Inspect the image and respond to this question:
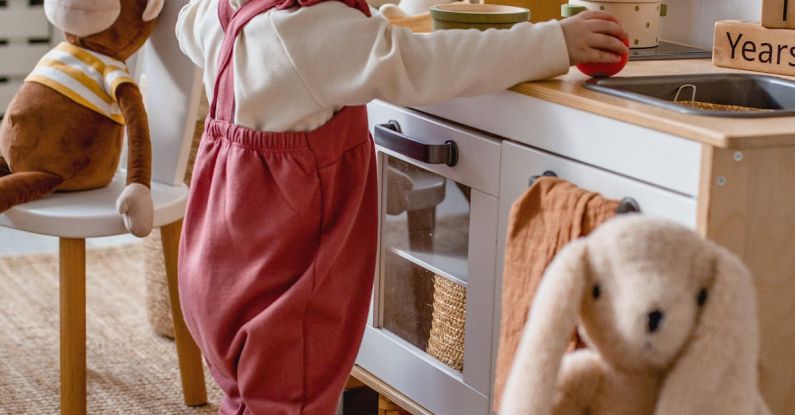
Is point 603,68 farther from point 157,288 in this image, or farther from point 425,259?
point 157,288

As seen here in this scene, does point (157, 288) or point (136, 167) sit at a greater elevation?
point (136, 167)

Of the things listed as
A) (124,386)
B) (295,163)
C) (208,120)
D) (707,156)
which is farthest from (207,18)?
(124,386)

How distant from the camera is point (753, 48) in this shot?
1415 mm

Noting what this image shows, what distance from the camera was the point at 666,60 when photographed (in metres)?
1.53

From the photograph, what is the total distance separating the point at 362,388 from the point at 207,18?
2.18 feet

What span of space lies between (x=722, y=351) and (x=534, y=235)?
29 cm

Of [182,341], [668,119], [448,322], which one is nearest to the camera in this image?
[668,119]

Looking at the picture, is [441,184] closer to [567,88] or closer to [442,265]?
[442,265]

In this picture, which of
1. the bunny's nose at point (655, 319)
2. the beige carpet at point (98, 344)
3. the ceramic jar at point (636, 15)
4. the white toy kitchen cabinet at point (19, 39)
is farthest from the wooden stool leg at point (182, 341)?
the white toy kitchen cabinet at point (19, 39)

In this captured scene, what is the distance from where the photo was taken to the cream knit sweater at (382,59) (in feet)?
4.22

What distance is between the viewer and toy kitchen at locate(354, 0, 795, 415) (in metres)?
1.09

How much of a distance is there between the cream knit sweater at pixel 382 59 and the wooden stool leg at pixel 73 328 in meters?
0.65

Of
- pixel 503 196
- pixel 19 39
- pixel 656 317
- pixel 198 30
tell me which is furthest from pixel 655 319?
pixel 19 39

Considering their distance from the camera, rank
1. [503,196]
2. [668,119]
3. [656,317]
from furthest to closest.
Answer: [503,196] < [668,119] < [656,317]
